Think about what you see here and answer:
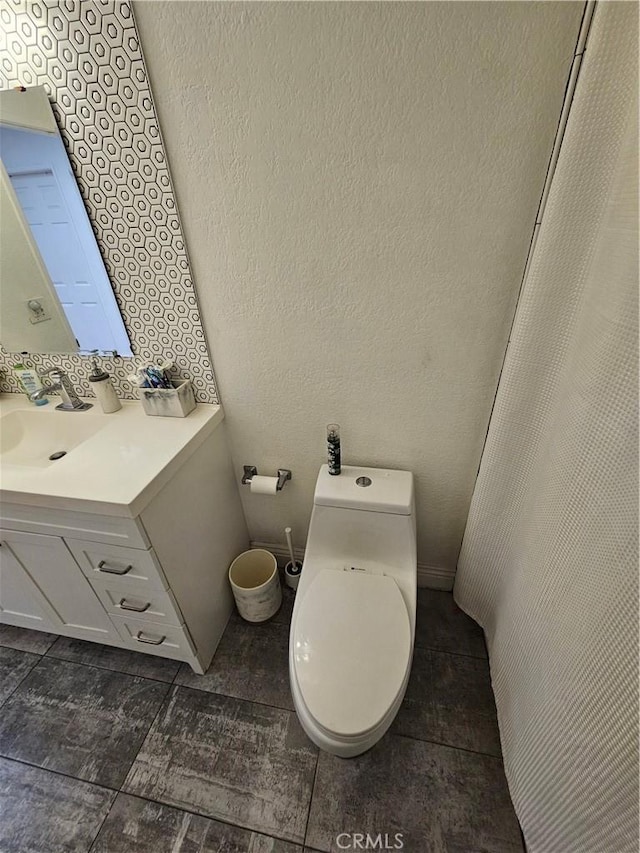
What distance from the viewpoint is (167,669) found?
125 cm

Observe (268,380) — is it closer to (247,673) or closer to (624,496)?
(624,496)

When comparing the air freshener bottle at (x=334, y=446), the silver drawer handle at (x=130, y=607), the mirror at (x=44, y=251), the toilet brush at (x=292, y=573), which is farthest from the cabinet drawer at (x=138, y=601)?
the mirror at (x=44, y=251)

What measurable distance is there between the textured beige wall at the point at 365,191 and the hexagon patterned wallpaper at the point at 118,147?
5cm

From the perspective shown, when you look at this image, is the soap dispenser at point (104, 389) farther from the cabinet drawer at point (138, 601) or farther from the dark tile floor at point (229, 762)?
the dark tile floor at point (229, 762)

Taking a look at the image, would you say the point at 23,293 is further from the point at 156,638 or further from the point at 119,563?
the point at 156,638

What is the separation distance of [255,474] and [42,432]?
786mm

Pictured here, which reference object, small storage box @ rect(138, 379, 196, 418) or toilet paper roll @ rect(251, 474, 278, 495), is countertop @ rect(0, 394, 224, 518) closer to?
small storage box @ rect(138, 379, 196, 418)

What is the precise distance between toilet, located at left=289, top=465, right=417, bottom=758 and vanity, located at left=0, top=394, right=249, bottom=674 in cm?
38

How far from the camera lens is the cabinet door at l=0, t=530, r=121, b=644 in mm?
986

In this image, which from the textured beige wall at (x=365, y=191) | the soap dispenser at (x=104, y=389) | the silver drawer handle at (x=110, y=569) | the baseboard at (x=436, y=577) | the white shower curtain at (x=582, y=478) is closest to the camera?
the white shower curtain at (x=582, y=478)

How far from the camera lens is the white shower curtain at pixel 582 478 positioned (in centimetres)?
55

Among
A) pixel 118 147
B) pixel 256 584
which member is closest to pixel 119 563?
pixel 256 584

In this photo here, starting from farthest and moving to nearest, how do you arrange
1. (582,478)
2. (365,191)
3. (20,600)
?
(20,600) → (365,191) → (582,478)

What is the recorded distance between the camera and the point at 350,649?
0.89 metres
